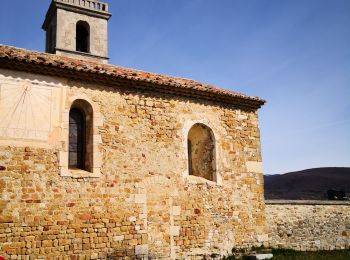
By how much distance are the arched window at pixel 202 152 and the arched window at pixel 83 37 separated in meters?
8.40

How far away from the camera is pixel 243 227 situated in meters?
11.2

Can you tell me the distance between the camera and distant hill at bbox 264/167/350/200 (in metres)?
36.6

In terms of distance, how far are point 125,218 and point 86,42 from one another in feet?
36.2

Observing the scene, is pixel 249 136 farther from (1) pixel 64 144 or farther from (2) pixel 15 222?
(2) pixel 15 222

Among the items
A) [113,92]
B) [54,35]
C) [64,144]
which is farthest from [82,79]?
[54,35]

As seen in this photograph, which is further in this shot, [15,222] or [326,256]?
[326,256]

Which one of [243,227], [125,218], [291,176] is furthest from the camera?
[291,176]

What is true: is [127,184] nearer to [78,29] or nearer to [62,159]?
[62,159]

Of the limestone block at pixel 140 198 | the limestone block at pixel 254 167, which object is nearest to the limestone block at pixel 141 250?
the limestone block at pixel 140 198

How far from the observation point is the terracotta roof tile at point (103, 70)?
8539 millimetres

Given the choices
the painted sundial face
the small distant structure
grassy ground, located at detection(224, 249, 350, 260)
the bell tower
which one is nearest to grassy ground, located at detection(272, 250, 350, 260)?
grassy ground, located at detection(224, 249, 350, 260)

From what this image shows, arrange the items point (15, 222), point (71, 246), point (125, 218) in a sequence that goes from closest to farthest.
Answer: point (15, 222)
point (71, 246)
point (125, 218)

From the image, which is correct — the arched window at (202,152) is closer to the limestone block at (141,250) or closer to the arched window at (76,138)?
the limestone block at (141,250)

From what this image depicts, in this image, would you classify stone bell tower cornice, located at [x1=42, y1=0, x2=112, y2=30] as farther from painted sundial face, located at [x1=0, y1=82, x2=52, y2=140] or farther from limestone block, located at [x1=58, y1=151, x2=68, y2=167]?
limestone block, located at [x1=58, y1=151, x2=68, y2=167]
